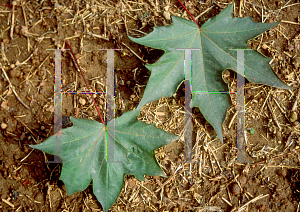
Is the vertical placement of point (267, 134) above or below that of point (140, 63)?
below

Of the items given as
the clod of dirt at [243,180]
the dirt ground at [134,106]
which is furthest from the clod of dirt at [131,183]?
the clod of dirt at [243,180]

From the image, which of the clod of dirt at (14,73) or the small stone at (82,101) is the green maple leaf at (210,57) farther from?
the clod of dirt at (14,73)

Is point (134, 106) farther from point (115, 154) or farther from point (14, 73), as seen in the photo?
point (14, 73)

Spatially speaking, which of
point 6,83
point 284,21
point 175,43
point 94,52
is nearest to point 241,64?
point 175,43

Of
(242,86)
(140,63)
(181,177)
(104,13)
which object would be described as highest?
(104,13)

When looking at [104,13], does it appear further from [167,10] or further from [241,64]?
[241,64]

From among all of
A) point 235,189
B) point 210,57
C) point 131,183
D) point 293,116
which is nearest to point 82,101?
point 131,183

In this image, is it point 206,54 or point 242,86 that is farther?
point 242,86
